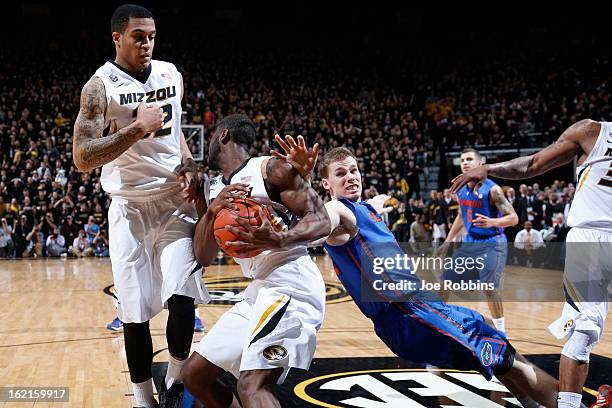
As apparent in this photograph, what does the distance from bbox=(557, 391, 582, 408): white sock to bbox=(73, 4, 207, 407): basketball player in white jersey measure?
6.30ft

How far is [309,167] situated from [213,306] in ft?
18.7

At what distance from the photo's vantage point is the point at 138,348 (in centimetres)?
348

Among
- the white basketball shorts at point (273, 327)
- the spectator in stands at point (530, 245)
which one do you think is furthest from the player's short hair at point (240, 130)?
the spectator in stands at point (530, 245)

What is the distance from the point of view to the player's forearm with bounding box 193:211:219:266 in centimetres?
316

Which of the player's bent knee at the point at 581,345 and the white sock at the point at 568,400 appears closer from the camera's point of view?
the white sock at the point at 568,400

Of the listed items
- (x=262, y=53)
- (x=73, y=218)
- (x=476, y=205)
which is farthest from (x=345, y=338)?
(x=262, y=53)

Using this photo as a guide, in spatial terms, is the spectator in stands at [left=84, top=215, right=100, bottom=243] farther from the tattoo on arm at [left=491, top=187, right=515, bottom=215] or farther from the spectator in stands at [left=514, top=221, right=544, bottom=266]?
the tattoo on arm at [left=491, top=187, right=515, bottom=215]

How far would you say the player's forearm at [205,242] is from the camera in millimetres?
3158

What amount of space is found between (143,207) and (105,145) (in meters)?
0.50

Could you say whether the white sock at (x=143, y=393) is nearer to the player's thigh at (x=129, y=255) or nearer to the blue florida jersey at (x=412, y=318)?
the player's thigh at (x=129, y=255)

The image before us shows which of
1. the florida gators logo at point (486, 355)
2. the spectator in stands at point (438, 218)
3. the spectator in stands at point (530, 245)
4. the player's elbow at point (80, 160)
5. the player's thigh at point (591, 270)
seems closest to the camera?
the florida gators logo at point (486, 355)

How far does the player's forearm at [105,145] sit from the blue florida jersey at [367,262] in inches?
42.5

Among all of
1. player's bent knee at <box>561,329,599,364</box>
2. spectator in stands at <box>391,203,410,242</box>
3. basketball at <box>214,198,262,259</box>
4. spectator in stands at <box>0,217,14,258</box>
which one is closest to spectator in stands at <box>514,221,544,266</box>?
spectator in stands at <box>391,203,410,242</box>

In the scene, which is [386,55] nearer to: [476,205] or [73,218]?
[73,218]
